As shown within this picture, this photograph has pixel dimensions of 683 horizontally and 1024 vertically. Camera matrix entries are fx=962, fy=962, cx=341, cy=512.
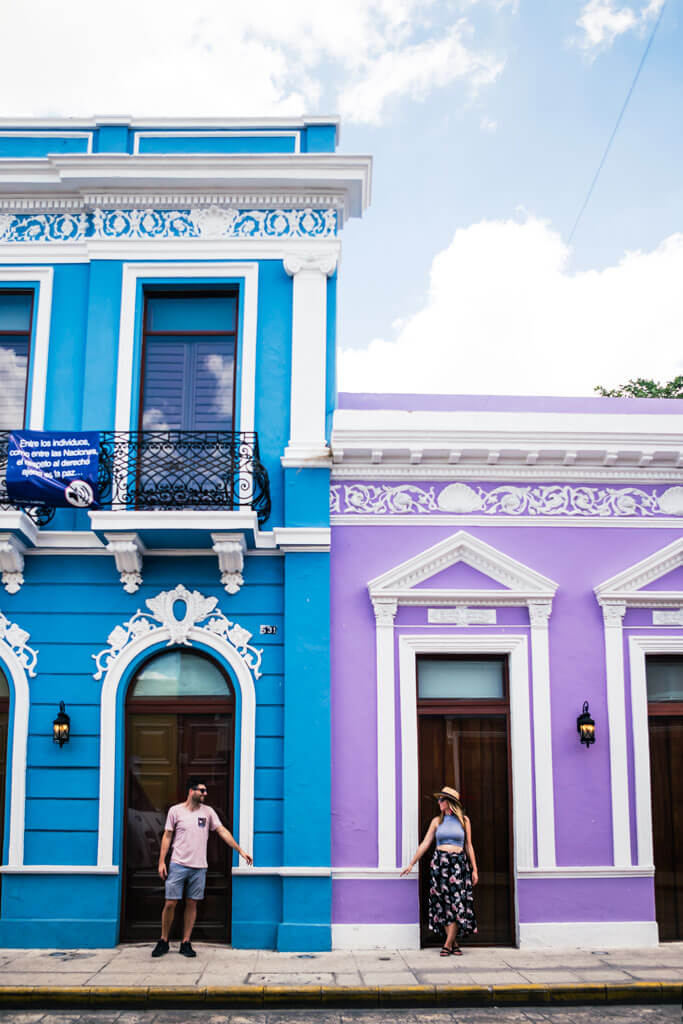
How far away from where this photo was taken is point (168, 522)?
951cm

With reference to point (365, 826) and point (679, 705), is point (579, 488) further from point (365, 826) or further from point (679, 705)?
point (365, 826)

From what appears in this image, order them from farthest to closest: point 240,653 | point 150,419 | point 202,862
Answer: point 150,419, point 240,653, point 202,862

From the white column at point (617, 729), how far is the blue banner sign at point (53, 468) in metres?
5.53

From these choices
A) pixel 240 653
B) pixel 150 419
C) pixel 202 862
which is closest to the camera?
pixel 202 862

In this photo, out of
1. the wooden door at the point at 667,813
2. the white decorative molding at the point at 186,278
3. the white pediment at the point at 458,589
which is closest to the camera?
the wooden door at the point at 667,813

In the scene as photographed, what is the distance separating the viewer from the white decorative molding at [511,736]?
9648 mm

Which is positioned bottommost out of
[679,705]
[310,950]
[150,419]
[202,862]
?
[310,950]

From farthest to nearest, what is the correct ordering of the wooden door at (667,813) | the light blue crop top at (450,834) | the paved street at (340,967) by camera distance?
the wooden door at (667,813) → the light blue crop top at (450,834) → the paved street at (340,967)

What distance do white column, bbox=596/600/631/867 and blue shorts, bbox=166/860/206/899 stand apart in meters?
4.14

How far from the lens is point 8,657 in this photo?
998 centimetres

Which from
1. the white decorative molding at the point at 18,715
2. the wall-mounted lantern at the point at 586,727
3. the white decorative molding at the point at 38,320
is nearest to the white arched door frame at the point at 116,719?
the white decorative molding at the point at 18,715

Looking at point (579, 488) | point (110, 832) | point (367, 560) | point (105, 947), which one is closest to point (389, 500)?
point (367, 560)

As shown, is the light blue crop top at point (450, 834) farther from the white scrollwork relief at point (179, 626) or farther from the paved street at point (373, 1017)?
the white scrollwork relief at point (179, 626)

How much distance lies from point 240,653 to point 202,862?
6.75ft
